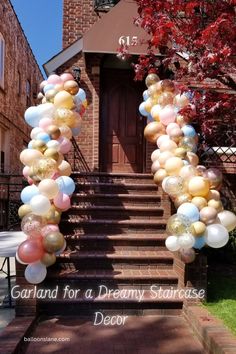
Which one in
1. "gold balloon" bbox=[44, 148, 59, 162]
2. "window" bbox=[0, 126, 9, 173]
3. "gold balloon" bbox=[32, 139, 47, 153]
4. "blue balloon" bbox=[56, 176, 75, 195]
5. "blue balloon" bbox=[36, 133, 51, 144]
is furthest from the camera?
"window" bbox=[0, 126, 9, 173]

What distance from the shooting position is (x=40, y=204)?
15.0 feet

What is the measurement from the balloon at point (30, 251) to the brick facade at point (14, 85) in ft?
29.9

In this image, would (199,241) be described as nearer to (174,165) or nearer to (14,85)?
(174,165)

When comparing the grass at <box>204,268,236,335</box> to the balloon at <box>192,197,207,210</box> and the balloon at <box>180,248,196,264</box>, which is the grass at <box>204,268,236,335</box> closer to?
the balloon at <box>180,248,196,264</box>

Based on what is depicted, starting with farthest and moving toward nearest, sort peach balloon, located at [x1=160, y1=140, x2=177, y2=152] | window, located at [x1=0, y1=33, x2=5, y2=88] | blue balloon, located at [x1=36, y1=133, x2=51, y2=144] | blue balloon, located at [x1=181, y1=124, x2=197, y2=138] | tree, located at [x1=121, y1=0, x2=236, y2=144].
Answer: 1. window, located at [x1=0, y1=33, x2=5, y2=88]
2. blue balloon, located at [x1=181, y1=124, x2=197, y2=138]
3. peach balloon, located at [x1=160, y1=140, x2=177, y2=152]
4. blue balloon, located at [x1=36, y1=133, x2=51, y2=144]
5. tree, located at [x1=121, y1=0, x2=236, y2=144]

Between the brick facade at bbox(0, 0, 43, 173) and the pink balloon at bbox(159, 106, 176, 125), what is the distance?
26.2 feet

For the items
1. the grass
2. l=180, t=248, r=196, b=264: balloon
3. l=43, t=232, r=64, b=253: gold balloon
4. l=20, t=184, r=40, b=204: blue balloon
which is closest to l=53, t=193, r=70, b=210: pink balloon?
l=20, t=184, r=40, b=204: blue balloon

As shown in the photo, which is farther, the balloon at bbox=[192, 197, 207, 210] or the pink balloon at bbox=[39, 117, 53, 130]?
the pink balloon at bbox=[39, 117, 53, 130]

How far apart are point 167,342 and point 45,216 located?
2015 mm

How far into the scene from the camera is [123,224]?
6.27m

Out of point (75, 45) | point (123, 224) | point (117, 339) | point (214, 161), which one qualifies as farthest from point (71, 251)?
point (75, 45)

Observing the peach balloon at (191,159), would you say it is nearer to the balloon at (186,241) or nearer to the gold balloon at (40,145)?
the balloon at (186,241)

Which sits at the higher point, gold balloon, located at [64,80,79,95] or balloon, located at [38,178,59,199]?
gold balloon, located at [64,80,79,95]

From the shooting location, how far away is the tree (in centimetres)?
410
